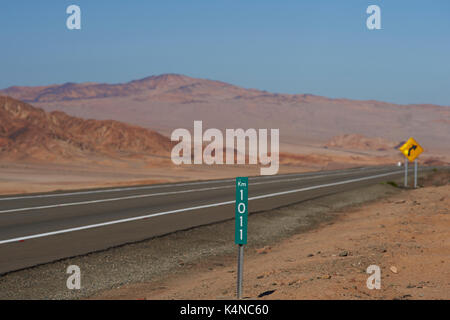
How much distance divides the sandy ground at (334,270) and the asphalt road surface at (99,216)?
301 cm

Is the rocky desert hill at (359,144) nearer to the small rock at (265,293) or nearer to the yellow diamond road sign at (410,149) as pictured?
the yellow diamond road sign at (410,149)

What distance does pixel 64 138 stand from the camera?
221ft

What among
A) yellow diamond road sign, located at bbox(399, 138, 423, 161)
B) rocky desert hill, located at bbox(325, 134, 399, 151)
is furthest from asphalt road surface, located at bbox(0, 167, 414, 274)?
rocky desert hill, located at bbox(325, 134, 399, 151)

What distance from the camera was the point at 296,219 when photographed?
1831 cm

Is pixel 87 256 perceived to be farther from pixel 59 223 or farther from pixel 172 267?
pixel 59 223

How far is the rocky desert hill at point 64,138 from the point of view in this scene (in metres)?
61.0

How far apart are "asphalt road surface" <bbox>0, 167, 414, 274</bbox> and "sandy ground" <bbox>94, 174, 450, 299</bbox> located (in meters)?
3.01

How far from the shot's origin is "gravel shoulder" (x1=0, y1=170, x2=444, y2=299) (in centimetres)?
825

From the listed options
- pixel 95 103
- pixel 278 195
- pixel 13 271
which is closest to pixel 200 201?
pixel 278 195

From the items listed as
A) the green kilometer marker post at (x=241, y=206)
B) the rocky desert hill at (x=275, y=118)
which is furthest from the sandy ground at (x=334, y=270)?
the rocky desert hill at (x=275, y=118)

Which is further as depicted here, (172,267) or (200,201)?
(200,201)

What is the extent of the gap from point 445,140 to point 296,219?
15411 centimetres

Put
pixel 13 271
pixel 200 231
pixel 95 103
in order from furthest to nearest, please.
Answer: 1. pixel 95 103
2. pixel 200 231
3. pixel 13 271

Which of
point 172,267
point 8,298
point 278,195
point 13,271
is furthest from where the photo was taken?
point 278,195
